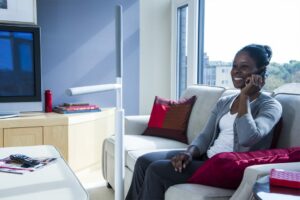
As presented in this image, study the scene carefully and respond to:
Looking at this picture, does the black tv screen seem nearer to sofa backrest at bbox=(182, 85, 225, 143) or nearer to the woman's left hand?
sofa backrest at bbox=(182, 85, 225, 143)

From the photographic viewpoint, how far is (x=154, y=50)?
4141mm

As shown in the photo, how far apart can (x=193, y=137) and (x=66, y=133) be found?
3.64 ft

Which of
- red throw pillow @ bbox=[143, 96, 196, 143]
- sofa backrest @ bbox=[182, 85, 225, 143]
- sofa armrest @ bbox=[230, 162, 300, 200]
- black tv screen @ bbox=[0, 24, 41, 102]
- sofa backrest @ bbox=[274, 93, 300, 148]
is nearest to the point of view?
sofa armrest @ bbox=[230, 162, 300, 200]

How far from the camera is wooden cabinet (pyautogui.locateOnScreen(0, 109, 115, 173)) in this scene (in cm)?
302

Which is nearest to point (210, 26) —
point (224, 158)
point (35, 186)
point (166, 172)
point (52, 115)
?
point (52, 115)

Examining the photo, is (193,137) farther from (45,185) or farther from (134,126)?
(45,185)

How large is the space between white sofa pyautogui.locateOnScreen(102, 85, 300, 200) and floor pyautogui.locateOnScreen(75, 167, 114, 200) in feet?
0.32

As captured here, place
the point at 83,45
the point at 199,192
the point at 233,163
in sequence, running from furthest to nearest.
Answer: the point at 83,45, the point at 199,192, the point at 233,163

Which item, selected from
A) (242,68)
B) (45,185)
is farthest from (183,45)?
(45,185)

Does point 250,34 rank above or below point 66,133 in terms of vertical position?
above

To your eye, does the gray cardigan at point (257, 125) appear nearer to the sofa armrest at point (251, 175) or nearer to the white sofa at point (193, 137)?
the white sofa at point (193, 137)

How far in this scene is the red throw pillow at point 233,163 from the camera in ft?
4.79

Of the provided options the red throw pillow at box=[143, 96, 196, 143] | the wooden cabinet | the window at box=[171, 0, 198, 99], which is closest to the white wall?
the window at box=[171, 0, 198, 99]

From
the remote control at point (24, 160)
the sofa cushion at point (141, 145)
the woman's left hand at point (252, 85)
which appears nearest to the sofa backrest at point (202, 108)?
the sofa cushion at point (141, 145)
